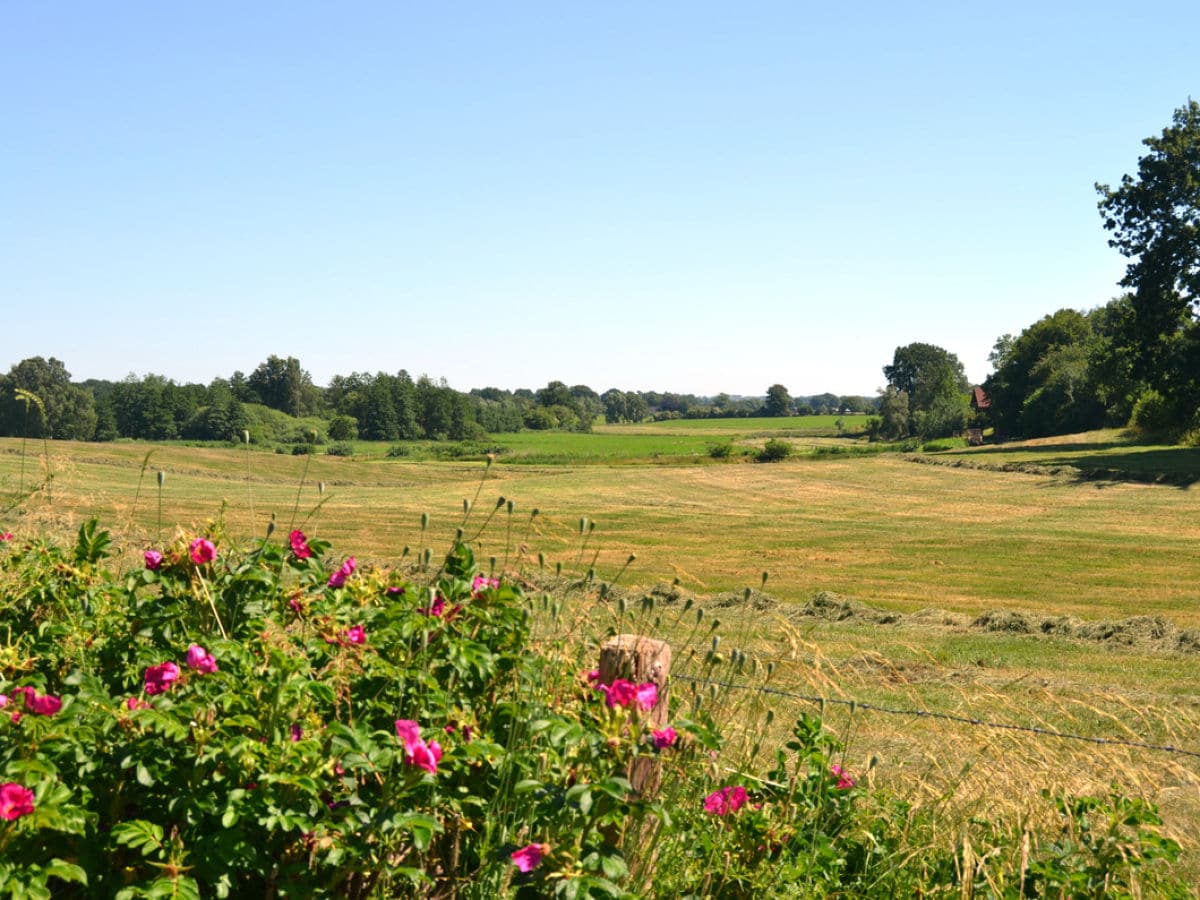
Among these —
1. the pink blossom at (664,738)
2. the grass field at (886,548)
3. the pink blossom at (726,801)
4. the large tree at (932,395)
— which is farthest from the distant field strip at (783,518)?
the large tree at (932,395)

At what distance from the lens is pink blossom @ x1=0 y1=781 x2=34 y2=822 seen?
223 cm

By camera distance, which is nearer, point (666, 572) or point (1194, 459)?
point (666, 572)

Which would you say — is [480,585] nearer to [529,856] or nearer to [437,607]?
[437,607]

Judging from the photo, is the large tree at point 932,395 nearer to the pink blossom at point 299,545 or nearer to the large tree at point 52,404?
the large tree at point 52,404

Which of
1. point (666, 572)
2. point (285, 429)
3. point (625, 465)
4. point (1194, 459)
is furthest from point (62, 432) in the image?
point (1194, 459)

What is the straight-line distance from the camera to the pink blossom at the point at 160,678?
277cm

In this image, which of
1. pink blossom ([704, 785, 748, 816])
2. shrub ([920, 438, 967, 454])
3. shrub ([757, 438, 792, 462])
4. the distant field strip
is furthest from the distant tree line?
pink blossom ([704, 785, 748, 816])

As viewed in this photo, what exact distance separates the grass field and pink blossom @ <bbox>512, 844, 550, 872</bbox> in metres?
0.84

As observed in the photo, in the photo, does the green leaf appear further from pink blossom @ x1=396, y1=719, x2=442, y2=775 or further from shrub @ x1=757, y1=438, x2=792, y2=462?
shrub @ x1=757, y1=438, x2=792, y2=462

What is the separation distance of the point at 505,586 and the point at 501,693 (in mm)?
347

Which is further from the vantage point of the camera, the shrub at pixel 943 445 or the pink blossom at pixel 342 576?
the shrub at pixel 943 445

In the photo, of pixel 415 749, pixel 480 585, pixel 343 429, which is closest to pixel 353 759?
pixel 415 749

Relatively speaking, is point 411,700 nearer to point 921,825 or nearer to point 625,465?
point 921,825

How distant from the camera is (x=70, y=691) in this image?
124 inches
